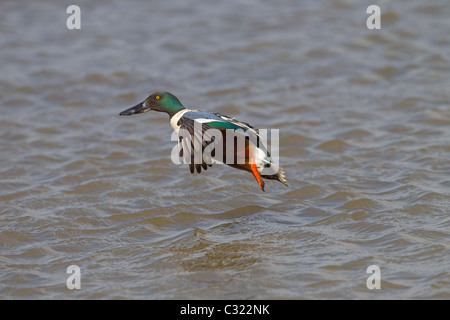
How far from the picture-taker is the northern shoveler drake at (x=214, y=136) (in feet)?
17.7

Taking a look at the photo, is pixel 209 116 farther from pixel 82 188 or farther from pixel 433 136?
pixel 433 136

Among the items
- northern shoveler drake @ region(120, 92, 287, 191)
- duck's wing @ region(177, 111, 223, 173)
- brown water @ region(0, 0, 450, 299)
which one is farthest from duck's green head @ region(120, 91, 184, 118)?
brown water @ region(0, 0, 450, 299)

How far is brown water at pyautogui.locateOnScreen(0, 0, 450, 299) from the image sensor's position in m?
5.24

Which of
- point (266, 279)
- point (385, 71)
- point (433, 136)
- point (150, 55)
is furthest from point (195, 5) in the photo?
point (266, 279)

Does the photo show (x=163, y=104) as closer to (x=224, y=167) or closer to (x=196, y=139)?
(x=196, y=139)

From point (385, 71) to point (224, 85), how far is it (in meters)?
2.21

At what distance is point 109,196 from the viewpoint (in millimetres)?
6797

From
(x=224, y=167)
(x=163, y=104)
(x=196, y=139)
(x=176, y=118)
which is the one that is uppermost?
(x=163, y=104)

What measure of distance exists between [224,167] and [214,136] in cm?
190

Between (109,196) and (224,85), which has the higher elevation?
(224,85)

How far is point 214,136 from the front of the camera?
5.58m

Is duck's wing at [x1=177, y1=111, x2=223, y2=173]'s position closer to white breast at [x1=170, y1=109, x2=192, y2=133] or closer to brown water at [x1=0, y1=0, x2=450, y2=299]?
white breast at [x1=170, y1=109, x2=192, y2=133]

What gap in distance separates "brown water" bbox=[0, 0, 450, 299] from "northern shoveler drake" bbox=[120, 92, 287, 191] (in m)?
0.48

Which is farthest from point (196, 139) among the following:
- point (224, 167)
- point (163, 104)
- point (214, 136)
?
point (224, 167)
